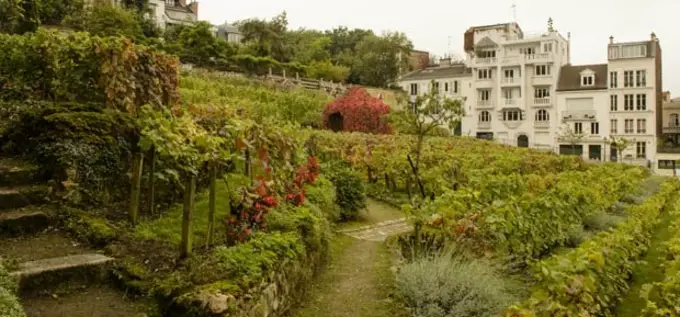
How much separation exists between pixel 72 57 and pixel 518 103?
153 ft

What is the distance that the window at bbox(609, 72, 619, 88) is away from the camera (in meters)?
47.5

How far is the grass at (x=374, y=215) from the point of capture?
11.0m

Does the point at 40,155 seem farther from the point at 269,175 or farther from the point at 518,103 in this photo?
the point at 518,103

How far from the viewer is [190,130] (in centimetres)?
553

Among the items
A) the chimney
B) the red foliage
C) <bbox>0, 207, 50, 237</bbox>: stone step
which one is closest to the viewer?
<bbox>0, 207, 50, 237</bbox>: stone step

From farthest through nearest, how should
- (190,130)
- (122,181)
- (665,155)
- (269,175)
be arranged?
(665,155) < (122,181) < (269,175) < (190,130)

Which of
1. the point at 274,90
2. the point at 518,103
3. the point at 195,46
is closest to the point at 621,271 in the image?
the point at 274,90

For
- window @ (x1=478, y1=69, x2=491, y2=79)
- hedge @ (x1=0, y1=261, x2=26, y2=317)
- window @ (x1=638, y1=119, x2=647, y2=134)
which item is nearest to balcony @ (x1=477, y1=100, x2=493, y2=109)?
window @ (x1=478, y1=69, x2=491, y2=79)

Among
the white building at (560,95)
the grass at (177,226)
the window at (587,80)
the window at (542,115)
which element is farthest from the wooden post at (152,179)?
the window at (587,80)

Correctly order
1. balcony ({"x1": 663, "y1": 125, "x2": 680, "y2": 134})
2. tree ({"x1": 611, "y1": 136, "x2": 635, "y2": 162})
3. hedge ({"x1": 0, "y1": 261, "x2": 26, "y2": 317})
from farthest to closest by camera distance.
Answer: balcony ({"x1": 663, "y1": 125, "x2": 680, "y2": 134}), tree ({"x1": 611, "y1": 136, "x2": 635, "y2": 162}), hedge ({"x1": 0, "y1": 261, "x2": 26, "y2": 317})

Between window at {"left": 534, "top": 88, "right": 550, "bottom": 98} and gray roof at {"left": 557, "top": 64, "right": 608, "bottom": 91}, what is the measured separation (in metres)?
1.01

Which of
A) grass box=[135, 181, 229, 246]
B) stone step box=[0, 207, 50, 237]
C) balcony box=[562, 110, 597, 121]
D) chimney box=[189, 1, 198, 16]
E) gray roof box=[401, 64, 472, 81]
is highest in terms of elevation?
chimney box=[189, 1, 198, 16]

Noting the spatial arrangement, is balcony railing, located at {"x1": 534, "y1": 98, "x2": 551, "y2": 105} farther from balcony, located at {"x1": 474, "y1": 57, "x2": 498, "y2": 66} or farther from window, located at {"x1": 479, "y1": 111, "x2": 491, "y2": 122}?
balcony, located at {"x1": 474, "y1": 57, "x2": 498, "y2": 66}

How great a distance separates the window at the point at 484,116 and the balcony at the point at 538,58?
19.7 ft
